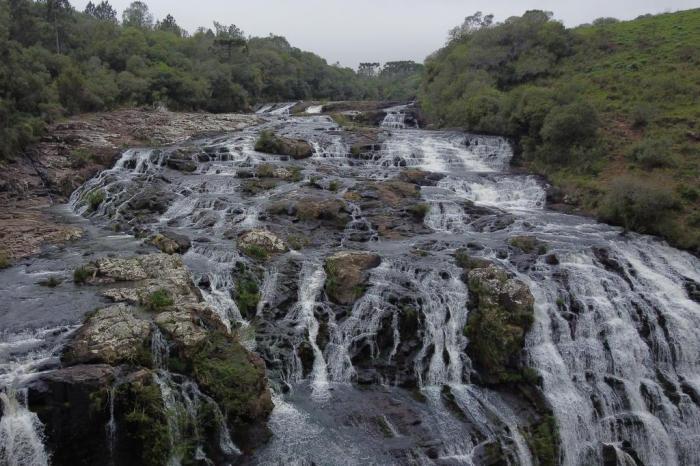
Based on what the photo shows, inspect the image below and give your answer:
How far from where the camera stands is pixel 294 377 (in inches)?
543

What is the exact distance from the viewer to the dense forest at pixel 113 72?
3092cm

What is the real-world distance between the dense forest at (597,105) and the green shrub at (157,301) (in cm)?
1888

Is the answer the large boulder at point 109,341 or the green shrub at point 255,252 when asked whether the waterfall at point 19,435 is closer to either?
the large boulder at point 109,341

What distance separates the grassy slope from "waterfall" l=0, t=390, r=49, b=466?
71.8 feet

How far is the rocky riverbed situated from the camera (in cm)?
1073

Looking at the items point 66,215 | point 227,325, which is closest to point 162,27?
point 66,215

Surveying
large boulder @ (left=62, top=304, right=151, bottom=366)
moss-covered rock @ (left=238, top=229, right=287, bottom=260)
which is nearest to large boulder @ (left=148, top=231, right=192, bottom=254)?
moss-covered rock @ (left=238, top=229, right=287, bottom=260)

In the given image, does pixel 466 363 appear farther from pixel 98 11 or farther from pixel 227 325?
pixel 98 11

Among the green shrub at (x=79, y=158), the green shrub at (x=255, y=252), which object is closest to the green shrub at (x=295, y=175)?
the green shrub at (x=255, y=252)

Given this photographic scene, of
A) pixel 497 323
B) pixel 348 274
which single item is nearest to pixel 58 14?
pixel 348 274

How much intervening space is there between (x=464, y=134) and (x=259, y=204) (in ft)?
A: 65.0

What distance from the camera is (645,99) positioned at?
35.0 meters

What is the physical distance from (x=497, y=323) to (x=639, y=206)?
37.0 ft

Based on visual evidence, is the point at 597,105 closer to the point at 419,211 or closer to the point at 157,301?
the point at 419,211
